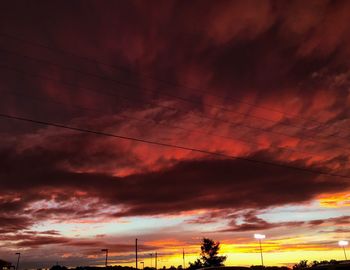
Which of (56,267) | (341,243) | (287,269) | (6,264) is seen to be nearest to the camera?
(287,269)

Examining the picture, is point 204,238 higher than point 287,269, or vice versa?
point 204,238

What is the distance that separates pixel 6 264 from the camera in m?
47.9

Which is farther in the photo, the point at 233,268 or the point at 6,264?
the point at 6,264

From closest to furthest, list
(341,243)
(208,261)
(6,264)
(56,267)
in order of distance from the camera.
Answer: (6,264) < (341,243) < (208,261) < (56,267)

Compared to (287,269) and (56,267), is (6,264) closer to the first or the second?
(287,269)

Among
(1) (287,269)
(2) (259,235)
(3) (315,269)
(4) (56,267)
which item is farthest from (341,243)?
(4) (56,267)

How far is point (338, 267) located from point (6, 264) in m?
46.2

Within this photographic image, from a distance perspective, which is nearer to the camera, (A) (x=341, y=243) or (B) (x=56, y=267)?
(A) (x=341, y=243)

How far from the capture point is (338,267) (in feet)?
43.5

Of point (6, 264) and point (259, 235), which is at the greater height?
point (259, 235)

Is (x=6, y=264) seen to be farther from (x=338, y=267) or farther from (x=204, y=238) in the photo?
(x=204, y=238)

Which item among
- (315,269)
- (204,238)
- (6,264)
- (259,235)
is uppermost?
(204,238)

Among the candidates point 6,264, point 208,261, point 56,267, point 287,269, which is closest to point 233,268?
point 287,269

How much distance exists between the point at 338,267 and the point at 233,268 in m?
3.76
